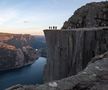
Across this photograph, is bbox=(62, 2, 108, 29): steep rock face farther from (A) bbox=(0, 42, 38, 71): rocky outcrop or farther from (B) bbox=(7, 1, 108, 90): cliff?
(A) bbox=(0, 42, 38, 71): rocky outcrop

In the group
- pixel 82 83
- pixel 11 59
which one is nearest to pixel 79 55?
pixel 82 83

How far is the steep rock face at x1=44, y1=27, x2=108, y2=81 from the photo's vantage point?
23.3 m

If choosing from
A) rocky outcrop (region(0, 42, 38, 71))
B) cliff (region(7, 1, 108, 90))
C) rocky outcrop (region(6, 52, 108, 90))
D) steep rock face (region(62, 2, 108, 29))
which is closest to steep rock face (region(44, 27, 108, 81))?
cliff (region(7, 1, 108, 90))

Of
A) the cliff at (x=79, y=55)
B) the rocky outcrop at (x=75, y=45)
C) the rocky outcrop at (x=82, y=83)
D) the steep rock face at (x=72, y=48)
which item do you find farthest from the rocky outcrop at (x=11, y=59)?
the rocky outcrop at (x=82, y=83)

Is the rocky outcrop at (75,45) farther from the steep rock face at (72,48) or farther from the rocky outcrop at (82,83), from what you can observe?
the rocky outcrop at (82,83)

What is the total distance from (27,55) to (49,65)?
494 feet

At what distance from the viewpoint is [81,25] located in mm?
44188

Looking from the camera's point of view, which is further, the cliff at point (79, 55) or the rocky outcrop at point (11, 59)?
the rocky outcrop at point (11, 59)

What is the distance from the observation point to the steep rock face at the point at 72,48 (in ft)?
76.5

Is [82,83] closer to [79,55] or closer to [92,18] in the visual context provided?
[79,55]

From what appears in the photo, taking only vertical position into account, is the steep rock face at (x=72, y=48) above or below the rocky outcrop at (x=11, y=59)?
above

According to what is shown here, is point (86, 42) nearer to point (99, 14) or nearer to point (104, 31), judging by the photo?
point (104, 31)

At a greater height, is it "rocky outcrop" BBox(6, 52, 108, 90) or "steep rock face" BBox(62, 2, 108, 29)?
"steep rock face" BBox(62, 2, 108, 29)

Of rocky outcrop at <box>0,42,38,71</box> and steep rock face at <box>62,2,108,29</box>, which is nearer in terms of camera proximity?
steep rock face at <box>62,2,108,29</box>
